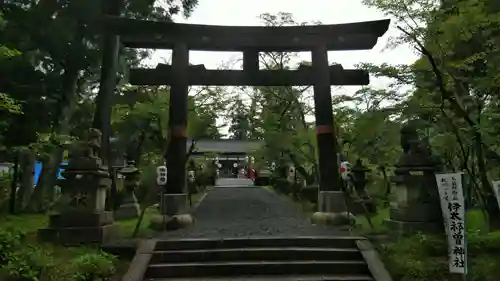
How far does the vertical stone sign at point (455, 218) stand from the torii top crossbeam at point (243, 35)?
20.4 ft

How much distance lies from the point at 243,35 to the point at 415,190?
5.83 metres

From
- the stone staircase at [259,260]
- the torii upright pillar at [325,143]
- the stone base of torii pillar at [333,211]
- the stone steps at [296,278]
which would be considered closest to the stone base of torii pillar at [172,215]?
the stone staircase at [259,260]

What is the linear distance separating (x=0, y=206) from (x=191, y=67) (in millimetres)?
7734

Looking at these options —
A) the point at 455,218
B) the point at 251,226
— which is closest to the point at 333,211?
the point at 251,226

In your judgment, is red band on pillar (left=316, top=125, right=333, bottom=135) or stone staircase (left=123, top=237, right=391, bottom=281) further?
red band on pillar (left=316, top=125, right=333, bottom=135)

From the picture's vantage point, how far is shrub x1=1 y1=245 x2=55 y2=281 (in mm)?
5973

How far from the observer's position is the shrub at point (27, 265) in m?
5.97

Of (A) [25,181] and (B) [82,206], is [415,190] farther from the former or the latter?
(A) [25,181]

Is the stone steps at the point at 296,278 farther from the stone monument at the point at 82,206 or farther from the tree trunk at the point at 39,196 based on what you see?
the tree trunk at the point at 39,196

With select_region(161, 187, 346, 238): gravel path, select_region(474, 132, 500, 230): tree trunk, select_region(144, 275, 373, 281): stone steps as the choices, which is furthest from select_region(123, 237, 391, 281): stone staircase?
select_region(474, 132, 500, 230): tree trunk

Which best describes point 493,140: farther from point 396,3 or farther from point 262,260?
point 262,260

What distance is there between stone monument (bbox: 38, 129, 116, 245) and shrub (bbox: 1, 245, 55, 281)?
4.89 feet

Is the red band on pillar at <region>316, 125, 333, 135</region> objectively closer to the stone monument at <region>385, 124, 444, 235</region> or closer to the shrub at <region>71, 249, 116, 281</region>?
the stone monument at <region>385, 124, 444, 235</region>

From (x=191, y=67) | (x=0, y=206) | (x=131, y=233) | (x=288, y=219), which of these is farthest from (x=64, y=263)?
(x=0, y=206)
